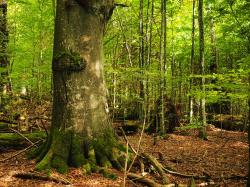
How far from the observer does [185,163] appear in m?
7.66

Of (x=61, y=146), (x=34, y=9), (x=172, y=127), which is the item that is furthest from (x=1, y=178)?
(x=34, y=9)

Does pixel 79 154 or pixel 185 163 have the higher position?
pixel 79 154

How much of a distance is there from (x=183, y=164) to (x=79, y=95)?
3.19 meters

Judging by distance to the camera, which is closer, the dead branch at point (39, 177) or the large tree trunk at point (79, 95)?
the dead branch at point (39, 177)

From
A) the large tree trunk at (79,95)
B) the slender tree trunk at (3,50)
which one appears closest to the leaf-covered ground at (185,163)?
the large tree trunk at (79,95)

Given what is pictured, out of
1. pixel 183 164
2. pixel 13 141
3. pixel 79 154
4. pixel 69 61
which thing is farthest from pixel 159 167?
pixel 13 141

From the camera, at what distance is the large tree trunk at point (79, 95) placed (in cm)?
598

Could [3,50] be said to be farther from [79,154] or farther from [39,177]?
[39,177]

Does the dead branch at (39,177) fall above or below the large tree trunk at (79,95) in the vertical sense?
below

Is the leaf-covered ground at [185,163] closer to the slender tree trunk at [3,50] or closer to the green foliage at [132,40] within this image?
the green foliage at [132,40]

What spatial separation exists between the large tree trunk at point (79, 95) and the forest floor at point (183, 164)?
44cm

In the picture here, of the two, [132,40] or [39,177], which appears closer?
[39,177]

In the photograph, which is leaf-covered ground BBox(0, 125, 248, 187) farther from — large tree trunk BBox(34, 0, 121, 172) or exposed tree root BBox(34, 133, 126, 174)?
large tree trunk BBox(34, 0, 121, 172)

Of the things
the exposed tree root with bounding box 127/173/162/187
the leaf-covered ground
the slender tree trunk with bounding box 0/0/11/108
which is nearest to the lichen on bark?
the leaf-covered ground
